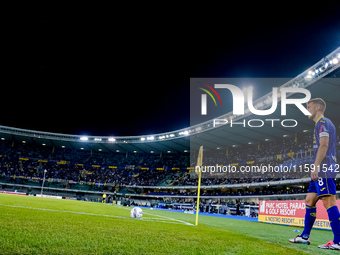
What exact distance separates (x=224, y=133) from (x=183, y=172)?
51.3 ft

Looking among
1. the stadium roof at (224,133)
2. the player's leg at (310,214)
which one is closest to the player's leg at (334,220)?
the player's leg at (310,214)

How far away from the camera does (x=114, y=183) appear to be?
50594mm

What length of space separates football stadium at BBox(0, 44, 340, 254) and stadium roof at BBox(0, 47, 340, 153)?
0.12 m

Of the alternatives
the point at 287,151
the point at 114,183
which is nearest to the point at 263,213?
the point at 287,151

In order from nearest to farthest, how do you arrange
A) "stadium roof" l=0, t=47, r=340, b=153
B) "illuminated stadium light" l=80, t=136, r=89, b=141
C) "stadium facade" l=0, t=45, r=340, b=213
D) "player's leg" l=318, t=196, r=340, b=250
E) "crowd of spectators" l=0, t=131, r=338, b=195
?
"player's leg" l=318, t=196, r=340, b=250
"stadium roof" l=0, t=47, r=340, b=153
"stadium facade" l=0, t=45, r=340, b=213
"crowd of spectators" l=0, t=131, r=338, b=195
"illuminated stadium light" l=80, t=136, r=89, b=141

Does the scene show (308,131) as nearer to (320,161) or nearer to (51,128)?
(320,161)

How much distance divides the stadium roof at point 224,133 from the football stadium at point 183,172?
124 millimetres

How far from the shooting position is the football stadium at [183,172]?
435 inches

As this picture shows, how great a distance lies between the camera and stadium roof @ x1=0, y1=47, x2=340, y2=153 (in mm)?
20047

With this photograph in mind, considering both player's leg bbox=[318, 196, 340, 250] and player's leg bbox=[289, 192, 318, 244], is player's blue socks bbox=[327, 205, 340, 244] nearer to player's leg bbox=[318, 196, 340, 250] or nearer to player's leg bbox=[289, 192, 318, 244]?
player's leg bbox=[318, 196, 340, 250]

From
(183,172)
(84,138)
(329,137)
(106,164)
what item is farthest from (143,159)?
(329,137)

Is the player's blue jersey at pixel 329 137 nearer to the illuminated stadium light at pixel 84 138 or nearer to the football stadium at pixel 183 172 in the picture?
the football stadium at pixel 183 172

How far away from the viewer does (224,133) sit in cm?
3488

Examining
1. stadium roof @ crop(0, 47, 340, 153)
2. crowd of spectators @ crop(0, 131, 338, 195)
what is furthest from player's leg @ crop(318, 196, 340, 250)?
crowd of spectators @ crop(0, 131, 338, 195)
